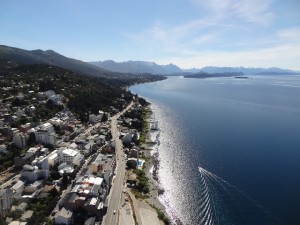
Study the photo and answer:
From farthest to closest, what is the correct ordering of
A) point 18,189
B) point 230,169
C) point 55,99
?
point 55,99 < point 230,169 < point 18,189

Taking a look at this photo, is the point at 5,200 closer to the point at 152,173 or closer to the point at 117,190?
the point at 117,190

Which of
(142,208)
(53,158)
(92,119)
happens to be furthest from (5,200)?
(92,119)

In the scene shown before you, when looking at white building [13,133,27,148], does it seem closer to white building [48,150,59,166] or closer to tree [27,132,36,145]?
tree [27,132,36,145]

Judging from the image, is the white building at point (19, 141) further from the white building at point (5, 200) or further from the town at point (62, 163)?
the white building at point (5, 200)

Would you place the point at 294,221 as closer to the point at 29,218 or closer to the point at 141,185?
the point at 141,185

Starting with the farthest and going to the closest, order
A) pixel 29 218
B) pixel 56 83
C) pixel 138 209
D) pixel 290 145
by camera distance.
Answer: pixel 56 83 → pixel 290 145 → pixel 138 209 → pixel 29 218

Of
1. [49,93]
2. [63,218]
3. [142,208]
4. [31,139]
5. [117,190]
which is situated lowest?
[142,208]

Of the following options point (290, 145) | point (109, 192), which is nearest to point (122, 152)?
point (109, 192)
